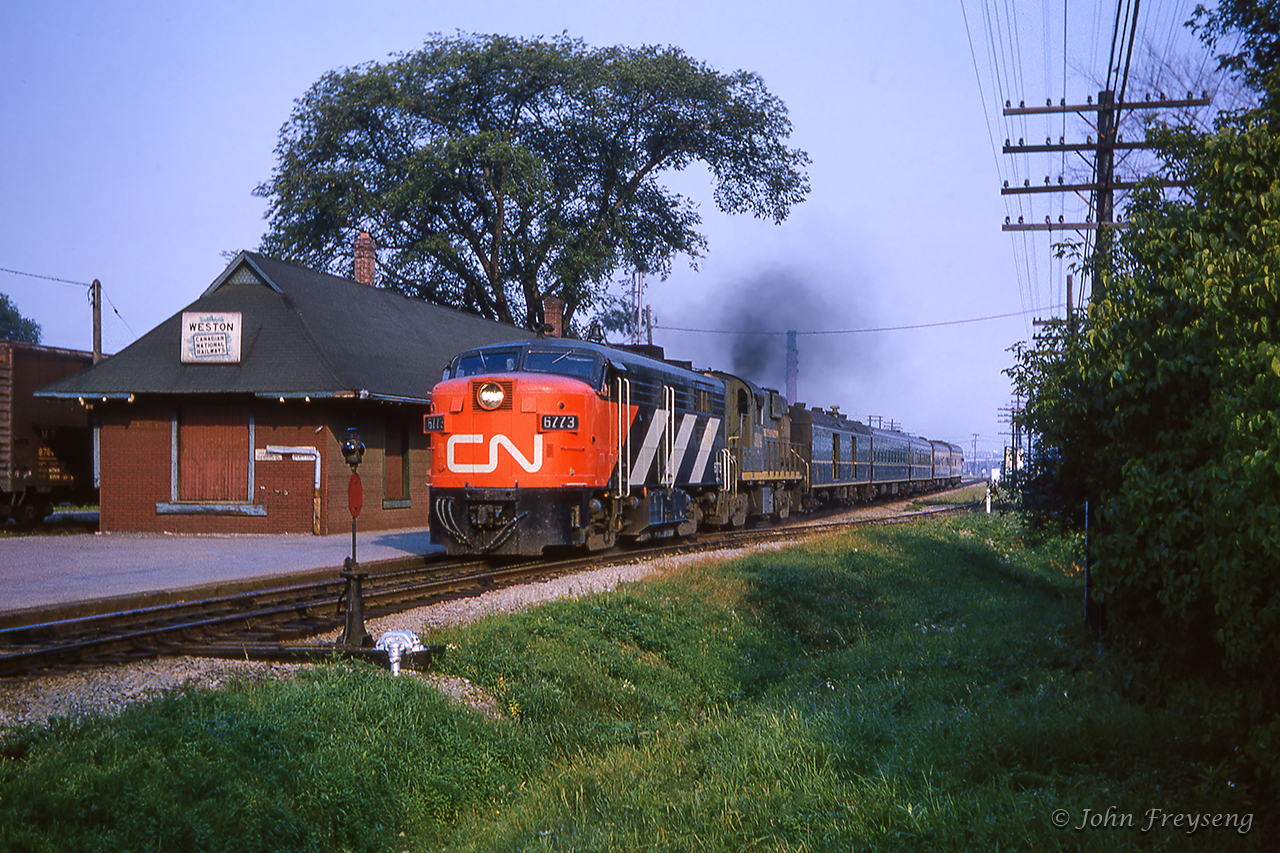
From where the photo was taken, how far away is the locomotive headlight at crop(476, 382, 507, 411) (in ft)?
49.7

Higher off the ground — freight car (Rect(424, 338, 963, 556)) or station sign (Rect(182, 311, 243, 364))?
station sign (Rect(182, 311, 243, 364))

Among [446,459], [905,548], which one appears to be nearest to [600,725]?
[446,459]

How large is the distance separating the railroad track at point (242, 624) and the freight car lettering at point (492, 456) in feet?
5.18

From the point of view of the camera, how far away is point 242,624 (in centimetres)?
1045

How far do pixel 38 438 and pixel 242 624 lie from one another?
1682 centimetres

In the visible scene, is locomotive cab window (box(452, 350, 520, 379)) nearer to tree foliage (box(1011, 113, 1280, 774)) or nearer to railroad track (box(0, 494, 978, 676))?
railroad track (box(0, 494, 978, 676))

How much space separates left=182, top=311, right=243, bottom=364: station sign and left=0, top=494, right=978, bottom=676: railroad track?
32.2 feet

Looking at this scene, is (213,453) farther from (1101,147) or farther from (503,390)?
(1101,147)

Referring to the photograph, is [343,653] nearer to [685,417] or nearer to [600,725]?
[600,725]

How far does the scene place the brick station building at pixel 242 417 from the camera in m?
21.9

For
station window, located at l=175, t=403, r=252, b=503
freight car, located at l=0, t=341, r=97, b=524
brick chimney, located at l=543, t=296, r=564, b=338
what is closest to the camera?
station window, located at l=175, t=403, r=252, b=503

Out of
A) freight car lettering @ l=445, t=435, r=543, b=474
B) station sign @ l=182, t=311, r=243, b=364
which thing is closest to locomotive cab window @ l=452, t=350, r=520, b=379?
freight car lettering @ l=445, t=435, r=543, b=474

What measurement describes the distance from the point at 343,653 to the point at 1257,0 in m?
9.44

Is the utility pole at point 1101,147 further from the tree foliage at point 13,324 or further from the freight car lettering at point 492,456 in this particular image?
the tree foliage at point 13,324
